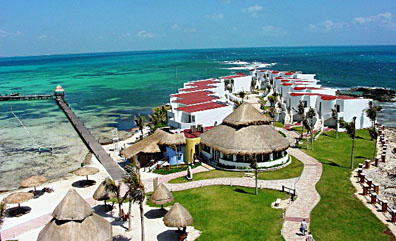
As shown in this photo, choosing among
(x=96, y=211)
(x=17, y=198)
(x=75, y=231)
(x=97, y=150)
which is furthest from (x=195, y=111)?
(x=75, y=231)

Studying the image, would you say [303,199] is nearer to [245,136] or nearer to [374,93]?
[245,136]

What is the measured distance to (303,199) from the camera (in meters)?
26.1

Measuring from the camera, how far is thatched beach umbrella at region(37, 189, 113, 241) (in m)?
18.1

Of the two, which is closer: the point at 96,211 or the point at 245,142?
the point at 96,211

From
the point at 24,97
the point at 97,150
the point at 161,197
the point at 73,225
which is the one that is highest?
the point at 73,225

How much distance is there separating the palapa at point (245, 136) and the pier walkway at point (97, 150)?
9603 millimetres

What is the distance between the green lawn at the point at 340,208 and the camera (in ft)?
69.3

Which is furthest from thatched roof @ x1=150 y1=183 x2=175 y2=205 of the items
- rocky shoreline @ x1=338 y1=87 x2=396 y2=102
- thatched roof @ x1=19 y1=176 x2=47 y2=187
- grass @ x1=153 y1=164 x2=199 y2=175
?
rocky shoreline @ x1=338 y1=87 x2=396 y2=102

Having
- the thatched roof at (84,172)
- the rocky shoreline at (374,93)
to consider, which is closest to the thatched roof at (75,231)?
the thatched roof at (84,172)

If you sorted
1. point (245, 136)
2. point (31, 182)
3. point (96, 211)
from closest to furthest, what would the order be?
point (96, 211)
point (31, 182)
point (245, 136)

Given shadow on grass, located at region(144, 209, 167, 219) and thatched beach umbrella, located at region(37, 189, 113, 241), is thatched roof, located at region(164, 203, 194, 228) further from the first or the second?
thatched beach umbrella, located at region(37, 189, 113, 241)

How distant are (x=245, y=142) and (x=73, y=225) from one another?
19.1 metres

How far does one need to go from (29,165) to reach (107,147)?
9.50 m

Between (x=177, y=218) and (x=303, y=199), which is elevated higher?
(x=177, y=218)
